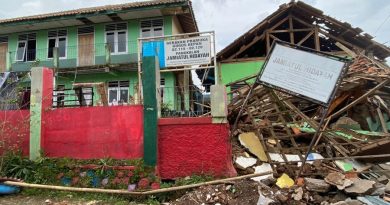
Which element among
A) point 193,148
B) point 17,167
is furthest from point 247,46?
point 17,167

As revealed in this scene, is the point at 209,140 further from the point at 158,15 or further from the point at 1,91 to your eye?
the point at 158,15

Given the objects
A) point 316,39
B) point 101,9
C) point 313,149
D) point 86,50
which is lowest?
point 313,149

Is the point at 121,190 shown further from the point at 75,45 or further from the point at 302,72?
the point at 75,45

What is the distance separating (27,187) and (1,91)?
421 cm

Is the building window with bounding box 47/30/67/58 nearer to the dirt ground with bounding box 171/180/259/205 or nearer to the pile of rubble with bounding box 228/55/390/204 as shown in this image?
the pile of rubble with bounding box 228/55/390/204

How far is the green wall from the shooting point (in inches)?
690

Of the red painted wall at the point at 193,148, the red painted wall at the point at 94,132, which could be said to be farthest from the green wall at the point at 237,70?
the red painted wall at the point at 94,132

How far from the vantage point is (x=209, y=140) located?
27.9 feet

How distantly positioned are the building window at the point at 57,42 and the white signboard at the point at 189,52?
1198 cm

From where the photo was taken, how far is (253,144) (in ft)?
30.1

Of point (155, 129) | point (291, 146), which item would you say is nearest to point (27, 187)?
point (155, 129)

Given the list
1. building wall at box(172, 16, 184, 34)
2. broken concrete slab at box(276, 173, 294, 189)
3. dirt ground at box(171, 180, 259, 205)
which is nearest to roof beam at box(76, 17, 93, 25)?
building wall at box(172, 16, 184, 34)

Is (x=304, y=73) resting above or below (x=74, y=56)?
below

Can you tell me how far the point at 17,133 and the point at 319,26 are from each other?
1387cm
